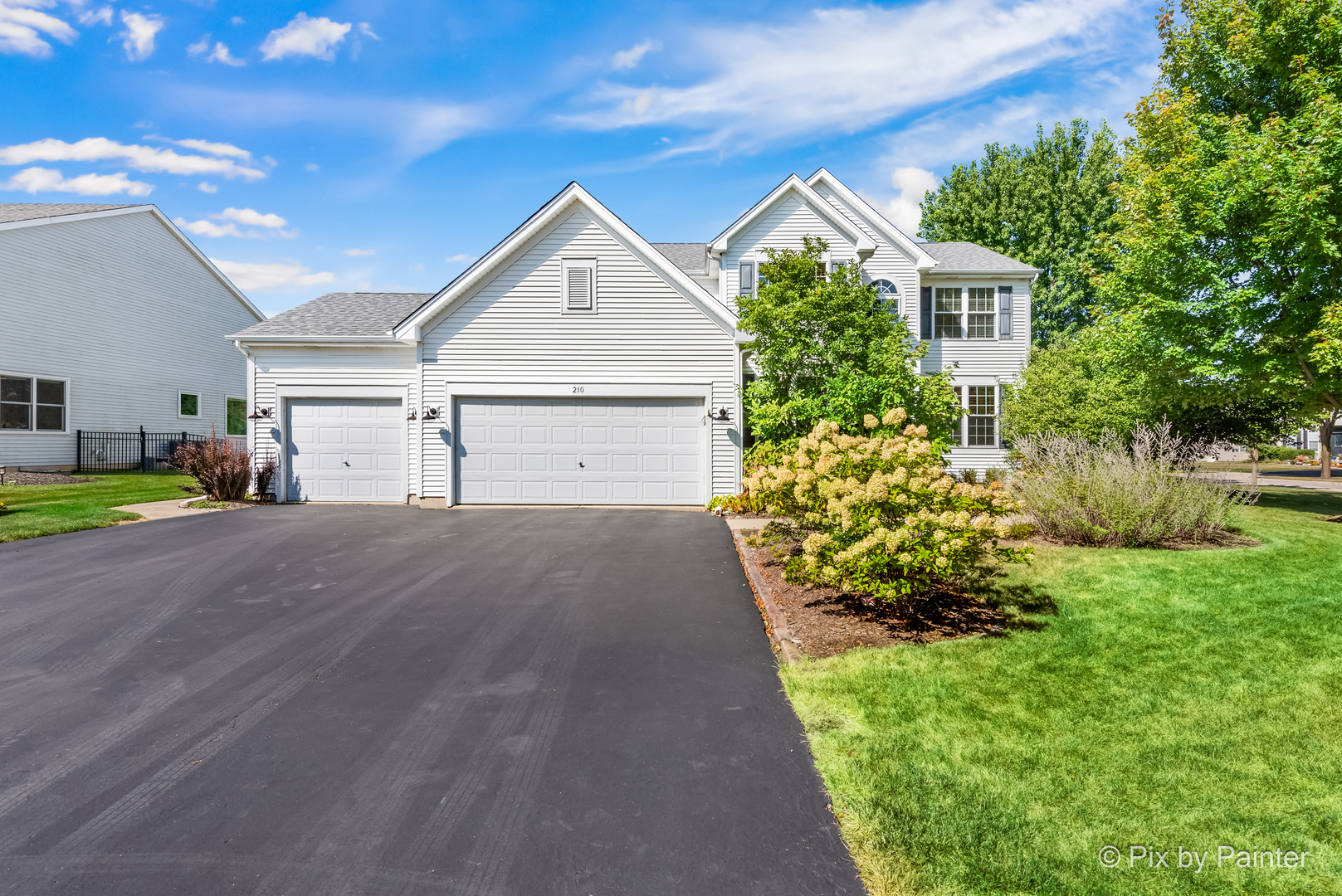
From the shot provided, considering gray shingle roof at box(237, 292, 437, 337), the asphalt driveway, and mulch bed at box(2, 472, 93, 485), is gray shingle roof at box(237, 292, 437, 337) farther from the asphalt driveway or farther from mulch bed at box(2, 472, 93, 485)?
the asphalt driveway

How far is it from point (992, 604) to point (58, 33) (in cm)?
2289

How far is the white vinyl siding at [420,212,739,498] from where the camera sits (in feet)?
49.7

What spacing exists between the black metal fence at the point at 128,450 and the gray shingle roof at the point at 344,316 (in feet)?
19.1

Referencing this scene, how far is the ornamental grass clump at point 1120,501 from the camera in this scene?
895 centimetres

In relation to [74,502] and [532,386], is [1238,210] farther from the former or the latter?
[74,502]

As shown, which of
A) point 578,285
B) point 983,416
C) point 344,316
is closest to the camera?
point 578,285

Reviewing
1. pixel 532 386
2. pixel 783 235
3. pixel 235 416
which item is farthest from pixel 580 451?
pixel 235 416

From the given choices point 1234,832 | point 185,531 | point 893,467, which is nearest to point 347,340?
point 185,531

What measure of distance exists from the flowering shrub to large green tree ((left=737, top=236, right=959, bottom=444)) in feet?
18.5

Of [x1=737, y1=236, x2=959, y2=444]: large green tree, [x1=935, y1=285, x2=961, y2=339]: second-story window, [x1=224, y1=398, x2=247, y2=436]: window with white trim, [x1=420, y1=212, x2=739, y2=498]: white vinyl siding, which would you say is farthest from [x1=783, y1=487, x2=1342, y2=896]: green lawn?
[x1=224, y1=398, x2=247, y2=436]: window with white trim

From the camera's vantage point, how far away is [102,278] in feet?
72.9

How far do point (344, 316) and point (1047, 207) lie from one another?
34.0 metres

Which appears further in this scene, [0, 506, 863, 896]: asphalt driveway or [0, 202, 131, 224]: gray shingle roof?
[0, 202, 131, 224]: gray shingle roof

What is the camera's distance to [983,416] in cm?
2053
